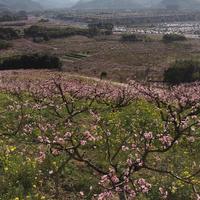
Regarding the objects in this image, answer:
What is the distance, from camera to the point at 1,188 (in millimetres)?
13883

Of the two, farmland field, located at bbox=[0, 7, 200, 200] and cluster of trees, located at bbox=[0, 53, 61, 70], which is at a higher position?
farmland field, located at bbox=[0, 7, 200, 200]

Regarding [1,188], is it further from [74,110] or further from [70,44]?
[70,44]

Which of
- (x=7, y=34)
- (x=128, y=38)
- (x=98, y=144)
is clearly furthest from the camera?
(x=128, y=38)

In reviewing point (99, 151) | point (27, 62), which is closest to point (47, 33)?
point (27, 62)

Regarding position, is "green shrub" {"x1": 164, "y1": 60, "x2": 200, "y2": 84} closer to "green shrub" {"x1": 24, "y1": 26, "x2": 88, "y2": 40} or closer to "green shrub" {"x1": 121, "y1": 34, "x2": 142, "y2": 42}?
"green shrub" {"x1": 24, "y1": 26, "x2": 88, "y2": 40}

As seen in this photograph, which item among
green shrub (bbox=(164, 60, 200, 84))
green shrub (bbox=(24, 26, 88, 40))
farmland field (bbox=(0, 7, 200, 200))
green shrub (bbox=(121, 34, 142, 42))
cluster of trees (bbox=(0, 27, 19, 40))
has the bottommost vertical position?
green shrub (bbox=(121, 34, 142, 42))

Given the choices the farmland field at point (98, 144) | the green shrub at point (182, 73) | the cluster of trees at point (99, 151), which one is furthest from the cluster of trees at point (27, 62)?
the cluster of trees at point (99, 151)

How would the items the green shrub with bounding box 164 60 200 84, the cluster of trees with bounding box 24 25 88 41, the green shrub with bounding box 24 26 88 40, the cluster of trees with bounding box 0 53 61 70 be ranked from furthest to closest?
the green shrub with bounding box 24 26 88 40 → the cluster of trees with bounding box 24 25 88 41 → the cluster of trees with bounding box 0 53 61 70 → the green shrub with bounding box 164 60 200 84

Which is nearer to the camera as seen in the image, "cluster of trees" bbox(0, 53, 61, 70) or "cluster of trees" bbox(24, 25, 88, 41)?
"cluster of trees" bbox(0, 53, 61, 70)

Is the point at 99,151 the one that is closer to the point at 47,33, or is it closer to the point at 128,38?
the point at 47,33

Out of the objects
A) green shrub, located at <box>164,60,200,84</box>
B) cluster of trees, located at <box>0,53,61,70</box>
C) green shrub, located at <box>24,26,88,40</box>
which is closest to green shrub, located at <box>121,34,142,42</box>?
green shrub, located at <box>24,26,88,40</box>

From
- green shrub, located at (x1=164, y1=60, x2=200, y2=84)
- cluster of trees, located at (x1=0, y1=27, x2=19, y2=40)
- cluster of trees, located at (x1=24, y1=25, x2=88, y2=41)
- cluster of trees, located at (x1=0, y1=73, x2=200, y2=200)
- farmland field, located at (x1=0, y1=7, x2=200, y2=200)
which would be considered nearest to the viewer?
cluster of trees, located at (x1=0, y1=73, x2=200, y2=200)

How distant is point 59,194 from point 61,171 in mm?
1527

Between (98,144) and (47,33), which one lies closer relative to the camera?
(98,144)
